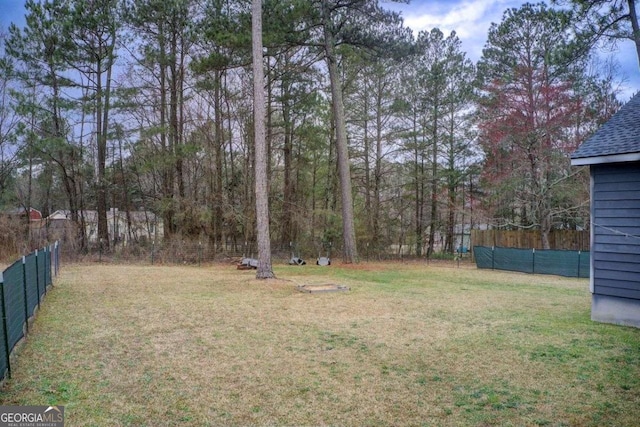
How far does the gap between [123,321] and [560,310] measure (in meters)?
6.96

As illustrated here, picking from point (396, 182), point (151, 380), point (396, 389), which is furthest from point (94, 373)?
point (396, 182)

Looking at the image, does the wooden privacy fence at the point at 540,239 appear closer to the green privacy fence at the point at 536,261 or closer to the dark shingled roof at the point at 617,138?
the green privacy fence at the point at 536,261

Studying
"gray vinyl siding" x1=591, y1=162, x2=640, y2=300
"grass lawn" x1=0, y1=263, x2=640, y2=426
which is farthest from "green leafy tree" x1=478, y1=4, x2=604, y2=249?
"gray vinyl siding" x1=591, y1=162, x2=640, y2=300

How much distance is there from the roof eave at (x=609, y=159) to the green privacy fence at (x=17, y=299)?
720cm

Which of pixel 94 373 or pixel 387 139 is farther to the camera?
pixel 387 139

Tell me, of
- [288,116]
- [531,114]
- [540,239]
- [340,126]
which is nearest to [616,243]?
[340,126]

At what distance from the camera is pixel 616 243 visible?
6027 mm

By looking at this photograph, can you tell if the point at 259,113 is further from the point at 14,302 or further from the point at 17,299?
the point at 14,302

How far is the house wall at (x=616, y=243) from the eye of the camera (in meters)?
5.84

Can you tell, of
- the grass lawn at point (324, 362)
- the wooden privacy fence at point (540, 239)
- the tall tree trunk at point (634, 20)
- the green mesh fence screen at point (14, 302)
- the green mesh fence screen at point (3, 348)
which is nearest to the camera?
the grass lawn at point (324, 362)

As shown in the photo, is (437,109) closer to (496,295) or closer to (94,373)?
(496,295)

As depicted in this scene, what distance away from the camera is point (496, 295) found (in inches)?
350

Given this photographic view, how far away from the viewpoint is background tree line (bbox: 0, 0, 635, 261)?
49.0 feet

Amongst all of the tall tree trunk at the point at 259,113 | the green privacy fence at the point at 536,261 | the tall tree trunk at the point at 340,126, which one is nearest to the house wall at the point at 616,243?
the tall tree trunk at the point at 259,113
